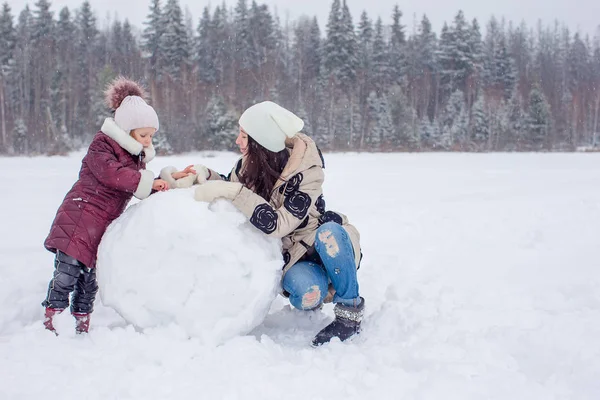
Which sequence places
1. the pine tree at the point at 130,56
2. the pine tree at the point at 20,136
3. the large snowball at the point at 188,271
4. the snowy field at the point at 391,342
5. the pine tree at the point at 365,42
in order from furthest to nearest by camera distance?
the pine tree at the point at 365,42, the pine tree at the point at 130,56, the pine tree at the point at 20,136, the large snowball at the point at 188,271, the snowy field at the point at 391,342

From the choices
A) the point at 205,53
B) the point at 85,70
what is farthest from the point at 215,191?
the point at 205,53

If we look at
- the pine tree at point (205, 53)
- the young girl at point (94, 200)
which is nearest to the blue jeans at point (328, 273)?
the young girl at point (94, 200)

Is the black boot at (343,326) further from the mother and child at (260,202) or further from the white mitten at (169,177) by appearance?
the white mitten at (169,177)

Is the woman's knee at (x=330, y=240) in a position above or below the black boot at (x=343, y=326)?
above

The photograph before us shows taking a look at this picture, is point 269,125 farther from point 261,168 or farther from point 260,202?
point 260,202

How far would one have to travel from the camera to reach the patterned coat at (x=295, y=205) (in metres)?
2.43

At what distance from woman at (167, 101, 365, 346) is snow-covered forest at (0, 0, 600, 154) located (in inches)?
885

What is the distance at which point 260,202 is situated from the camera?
8.01ft

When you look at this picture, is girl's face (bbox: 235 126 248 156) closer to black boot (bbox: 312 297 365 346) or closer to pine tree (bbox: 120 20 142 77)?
black boot (bbox: 312 297 365 346)

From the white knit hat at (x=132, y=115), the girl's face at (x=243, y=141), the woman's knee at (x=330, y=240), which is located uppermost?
the white knit hat at (x=132, y=115)

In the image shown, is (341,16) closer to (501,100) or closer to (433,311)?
(501,100)

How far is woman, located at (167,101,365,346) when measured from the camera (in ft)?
8.23

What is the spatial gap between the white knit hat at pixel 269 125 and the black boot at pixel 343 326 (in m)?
0.93

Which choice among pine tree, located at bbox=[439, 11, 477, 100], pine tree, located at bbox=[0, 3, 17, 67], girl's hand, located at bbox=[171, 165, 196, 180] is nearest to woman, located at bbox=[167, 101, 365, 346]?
girl's hand, located at bbox=[171, 165, 196, 180]
